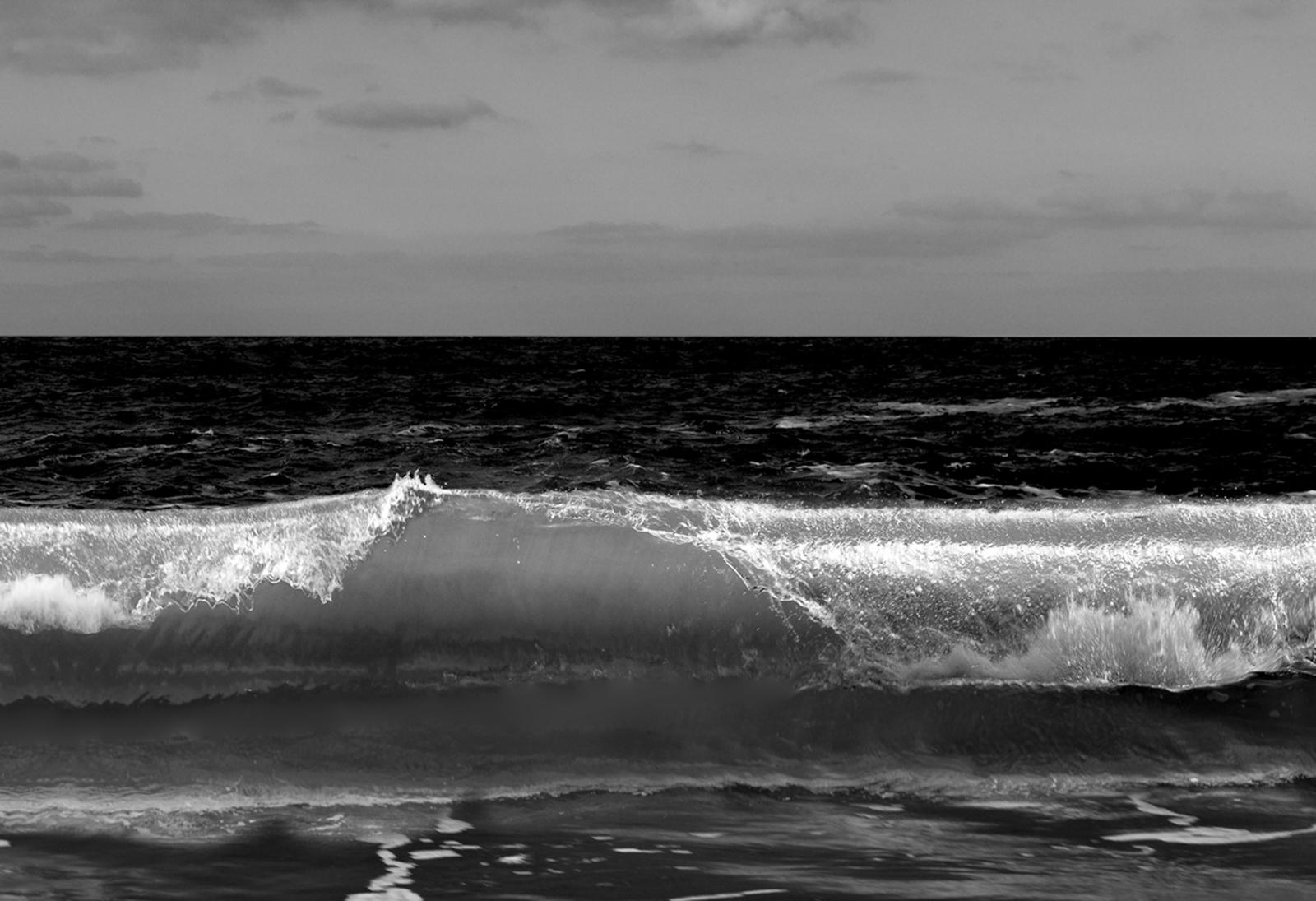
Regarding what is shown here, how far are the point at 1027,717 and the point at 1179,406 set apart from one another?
25.6m

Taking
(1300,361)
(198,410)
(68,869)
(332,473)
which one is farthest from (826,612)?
(1300,361)

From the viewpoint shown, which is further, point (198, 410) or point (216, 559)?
point (198, 410)

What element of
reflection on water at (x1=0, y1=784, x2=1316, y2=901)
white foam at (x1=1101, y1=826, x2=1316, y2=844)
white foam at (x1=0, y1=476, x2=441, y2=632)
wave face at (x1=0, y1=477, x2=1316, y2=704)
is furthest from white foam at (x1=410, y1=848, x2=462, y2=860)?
white foam at (x1=0, y1=476, x2=441, y2=632)

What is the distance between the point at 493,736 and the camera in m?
5.45

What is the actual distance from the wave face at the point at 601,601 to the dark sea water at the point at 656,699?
0.07 feet

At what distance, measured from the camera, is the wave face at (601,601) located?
6.26 m

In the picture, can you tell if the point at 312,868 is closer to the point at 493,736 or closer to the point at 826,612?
the point at 493,736

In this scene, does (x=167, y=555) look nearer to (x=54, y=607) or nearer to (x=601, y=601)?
(x=54, y=607)

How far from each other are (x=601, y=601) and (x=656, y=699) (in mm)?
977

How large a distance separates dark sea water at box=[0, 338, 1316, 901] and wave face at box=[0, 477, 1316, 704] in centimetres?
2

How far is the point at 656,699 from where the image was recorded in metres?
5.91

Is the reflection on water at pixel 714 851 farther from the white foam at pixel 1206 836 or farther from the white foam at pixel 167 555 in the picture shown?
the white foam at pixel 167 555

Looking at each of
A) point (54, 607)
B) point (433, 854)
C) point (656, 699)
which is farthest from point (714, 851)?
point (54, 607)

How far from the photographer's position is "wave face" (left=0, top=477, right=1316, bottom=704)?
6.26 m
